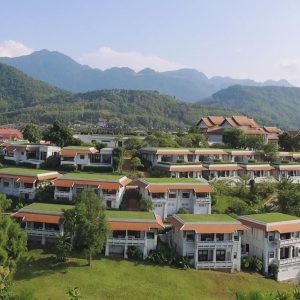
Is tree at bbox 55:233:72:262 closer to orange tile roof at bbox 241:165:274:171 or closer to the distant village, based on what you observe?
the distant village

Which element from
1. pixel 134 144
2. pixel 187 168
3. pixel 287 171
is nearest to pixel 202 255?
pixel 187 168

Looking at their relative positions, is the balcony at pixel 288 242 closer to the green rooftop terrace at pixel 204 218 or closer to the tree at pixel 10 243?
the green rooftop terrace at pixel 204 218

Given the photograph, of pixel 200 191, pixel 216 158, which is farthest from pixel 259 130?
pixel 200 191

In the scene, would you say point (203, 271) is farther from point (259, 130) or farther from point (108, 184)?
point (259, 130)

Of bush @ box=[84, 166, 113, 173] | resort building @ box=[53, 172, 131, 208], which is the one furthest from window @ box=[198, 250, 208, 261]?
bush @ box=[84, 166, 113, 173]

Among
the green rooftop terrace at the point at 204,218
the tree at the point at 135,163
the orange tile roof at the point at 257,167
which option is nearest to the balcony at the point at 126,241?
the green rooftop terrace at the point at 204,218
